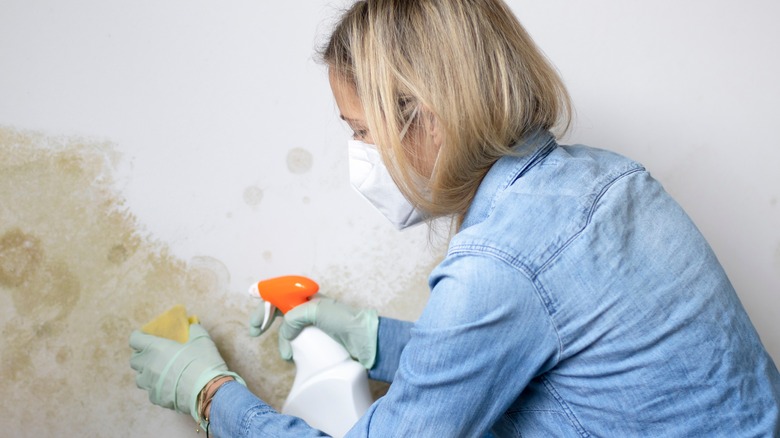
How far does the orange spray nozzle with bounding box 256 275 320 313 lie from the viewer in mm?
1185

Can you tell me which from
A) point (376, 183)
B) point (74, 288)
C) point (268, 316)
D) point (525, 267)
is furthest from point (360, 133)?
point (74, 288)

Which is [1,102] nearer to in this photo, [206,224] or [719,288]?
[206,224]

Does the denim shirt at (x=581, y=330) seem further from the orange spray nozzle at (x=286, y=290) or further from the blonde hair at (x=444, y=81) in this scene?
the orange spray nozzle at (x=286, y=290)

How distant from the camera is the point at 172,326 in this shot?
3.82 feet

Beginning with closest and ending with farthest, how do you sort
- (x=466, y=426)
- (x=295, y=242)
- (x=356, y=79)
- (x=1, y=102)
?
(x=466, y=426)
(x=356, y=79)
(x=1, y=102)
(x=295, y=242)

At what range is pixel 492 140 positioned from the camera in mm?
835

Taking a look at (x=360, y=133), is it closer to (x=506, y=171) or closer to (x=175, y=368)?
(x=506, y=171)

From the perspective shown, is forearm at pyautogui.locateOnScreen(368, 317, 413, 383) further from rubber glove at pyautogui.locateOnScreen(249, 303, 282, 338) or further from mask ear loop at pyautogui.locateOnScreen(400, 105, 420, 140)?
mask ear loop at pyautogui.locateOnScreen(400, 105, 420, 140)

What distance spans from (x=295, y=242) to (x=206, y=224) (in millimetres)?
162

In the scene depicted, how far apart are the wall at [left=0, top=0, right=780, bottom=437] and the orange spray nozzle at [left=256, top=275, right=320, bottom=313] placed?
75 millimetres

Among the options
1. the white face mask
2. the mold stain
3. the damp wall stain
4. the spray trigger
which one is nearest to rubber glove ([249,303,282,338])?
the spray trigger

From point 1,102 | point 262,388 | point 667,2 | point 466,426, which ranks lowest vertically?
point 262,388

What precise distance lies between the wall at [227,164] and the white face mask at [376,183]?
1.00 ft

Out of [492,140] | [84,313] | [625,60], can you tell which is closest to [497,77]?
[492,140]
